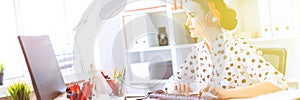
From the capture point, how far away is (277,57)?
36.6 inches

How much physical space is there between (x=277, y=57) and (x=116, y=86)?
50 centimetres

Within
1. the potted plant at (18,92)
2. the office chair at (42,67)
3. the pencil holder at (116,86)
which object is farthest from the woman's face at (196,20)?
the potted plant at (18,92)

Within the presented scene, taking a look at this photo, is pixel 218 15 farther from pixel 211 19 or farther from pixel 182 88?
pixel 182 88

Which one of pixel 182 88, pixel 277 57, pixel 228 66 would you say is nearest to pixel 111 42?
pixel 182 88

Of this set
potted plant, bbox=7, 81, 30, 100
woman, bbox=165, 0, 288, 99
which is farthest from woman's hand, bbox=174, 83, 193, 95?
potted plant, bbox=7, 81, 30, 100

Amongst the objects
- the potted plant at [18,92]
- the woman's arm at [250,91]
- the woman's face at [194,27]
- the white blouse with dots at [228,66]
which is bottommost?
the potted plant at [18,92]

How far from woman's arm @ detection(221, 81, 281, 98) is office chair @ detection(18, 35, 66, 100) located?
0.82 meters

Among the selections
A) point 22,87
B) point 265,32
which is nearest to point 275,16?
point 265,32

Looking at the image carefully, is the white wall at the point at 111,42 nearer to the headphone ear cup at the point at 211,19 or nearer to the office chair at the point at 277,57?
the headphone ear cup at the point at 211,19

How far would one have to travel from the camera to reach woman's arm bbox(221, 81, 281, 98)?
884 millimetres

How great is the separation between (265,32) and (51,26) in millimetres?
1480

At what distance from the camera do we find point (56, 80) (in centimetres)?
158

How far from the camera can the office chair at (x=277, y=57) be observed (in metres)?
0.92

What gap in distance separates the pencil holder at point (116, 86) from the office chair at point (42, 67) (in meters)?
0.44
